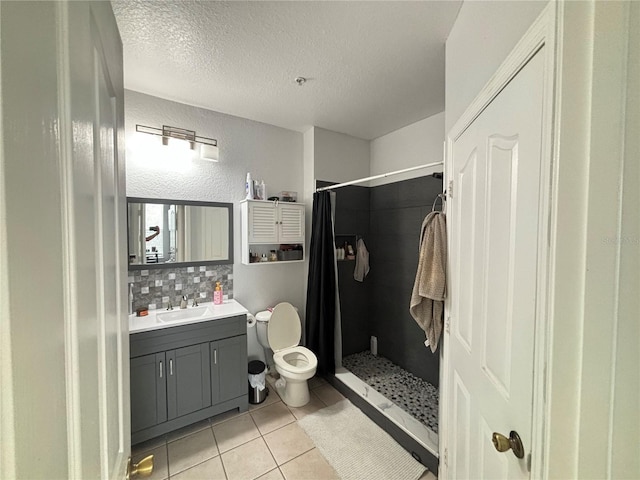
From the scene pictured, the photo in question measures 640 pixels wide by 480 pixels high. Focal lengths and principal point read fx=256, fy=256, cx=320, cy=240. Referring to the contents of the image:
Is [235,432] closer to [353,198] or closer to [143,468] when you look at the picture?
[143,468]

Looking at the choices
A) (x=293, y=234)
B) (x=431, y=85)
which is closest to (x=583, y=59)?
(x=431, y=85)

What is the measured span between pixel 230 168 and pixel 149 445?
2255mm

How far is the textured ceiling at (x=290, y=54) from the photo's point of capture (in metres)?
1.31

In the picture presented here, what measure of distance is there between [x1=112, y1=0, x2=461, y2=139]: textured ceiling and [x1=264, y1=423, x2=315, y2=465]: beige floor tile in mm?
2608

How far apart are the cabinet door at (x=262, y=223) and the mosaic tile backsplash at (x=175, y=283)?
0.42 meters

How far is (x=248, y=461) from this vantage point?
168cm

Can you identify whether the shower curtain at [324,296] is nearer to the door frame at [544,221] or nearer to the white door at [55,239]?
the door frame at [544,221]

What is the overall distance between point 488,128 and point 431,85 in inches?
52.5

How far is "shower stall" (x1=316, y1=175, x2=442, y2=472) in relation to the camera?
2146 millimetres

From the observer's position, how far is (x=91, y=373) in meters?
0.42

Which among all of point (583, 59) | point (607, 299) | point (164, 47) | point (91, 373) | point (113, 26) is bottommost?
point (91, 373)

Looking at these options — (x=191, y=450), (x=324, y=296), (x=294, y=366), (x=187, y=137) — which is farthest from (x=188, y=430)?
(x=187, y=137)

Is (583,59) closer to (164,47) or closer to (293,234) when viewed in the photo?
(164,47)

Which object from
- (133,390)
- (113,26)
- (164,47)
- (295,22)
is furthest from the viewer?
(133,390)
